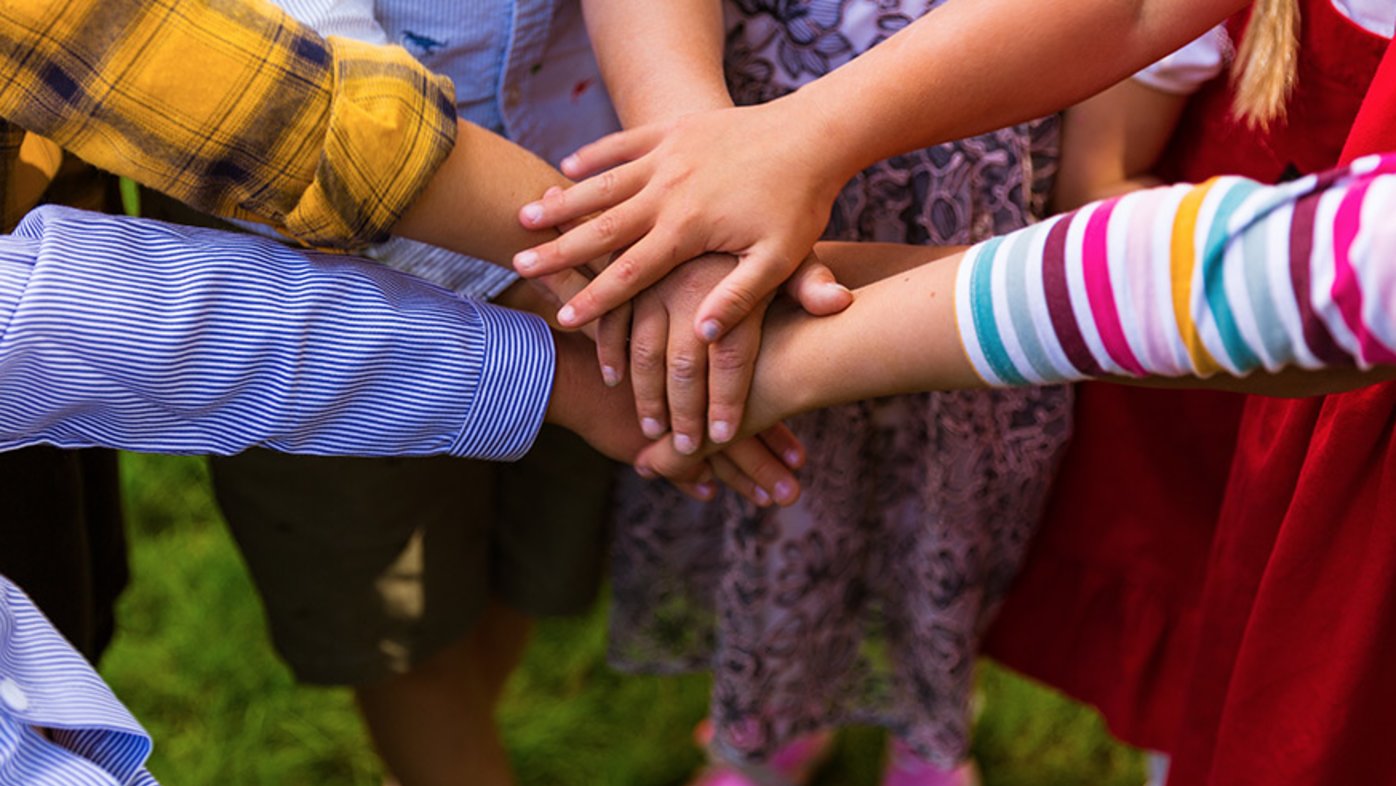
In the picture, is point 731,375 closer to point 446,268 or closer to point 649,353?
point 649,353

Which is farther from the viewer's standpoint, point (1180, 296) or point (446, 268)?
point (446, 268)

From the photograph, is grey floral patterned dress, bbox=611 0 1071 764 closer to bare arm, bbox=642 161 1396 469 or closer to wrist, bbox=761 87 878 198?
wrist, bbox=761 87 878 198

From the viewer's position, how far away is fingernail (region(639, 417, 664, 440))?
93cm

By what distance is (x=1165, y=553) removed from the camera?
43.3 inches

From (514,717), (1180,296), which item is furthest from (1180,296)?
(514,717)

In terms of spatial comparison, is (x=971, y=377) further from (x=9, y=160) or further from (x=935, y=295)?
(x=9, y=160)

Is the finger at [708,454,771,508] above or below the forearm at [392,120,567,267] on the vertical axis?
below

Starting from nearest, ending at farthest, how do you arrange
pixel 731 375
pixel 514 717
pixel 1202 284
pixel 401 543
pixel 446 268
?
pixel 1202 284 < pixel 731 375 < pixel 446 268 < pixel 401 543 < pixel 514 717

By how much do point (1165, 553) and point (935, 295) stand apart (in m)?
0.45

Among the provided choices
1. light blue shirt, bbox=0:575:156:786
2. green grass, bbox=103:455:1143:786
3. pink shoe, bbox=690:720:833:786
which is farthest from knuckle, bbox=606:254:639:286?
green grass, bbox=103:455:1143:786

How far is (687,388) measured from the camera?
2.94ft

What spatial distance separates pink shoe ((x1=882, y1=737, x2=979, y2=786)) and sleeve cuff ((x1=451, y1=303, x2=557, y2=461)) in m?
0.60

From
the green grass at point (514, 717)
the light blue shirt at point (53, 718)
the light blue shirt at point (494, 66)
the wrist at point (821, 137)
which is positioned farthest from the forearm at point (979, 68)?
the green grass at point (514, 717)

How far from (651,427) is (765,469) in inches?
4.1
